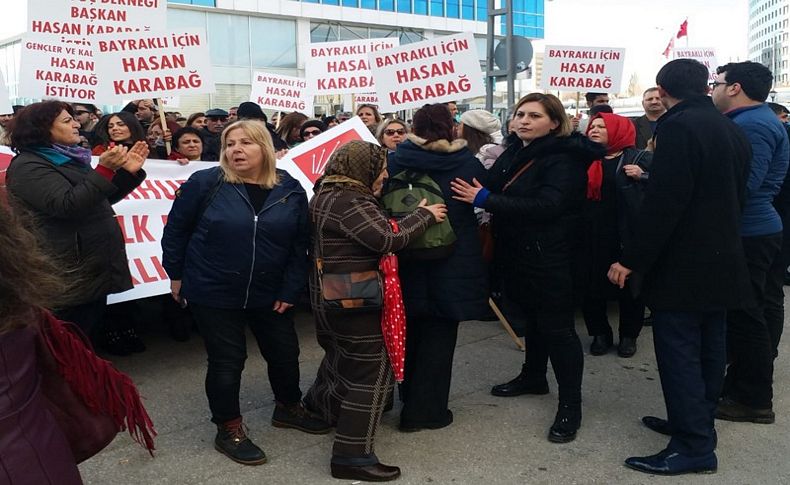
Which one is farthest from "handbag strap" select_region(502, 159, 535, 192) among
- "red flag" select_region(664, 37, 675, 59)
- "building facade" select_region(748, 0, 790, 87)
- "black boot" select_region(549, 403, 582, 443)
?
"building facade" select_region(748, 0, 790, 87)

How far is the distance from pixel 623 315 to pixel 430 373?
2129 mm

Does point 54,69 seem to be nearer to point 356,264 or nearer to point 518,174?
point 356,264

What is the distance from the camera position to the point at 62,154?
153 inches

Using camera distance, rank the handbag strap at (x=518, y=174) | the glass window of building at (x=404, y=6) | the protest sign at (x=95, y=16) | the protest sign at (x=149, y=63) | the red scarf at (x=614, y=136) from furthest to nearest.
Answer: the glass window of building at (x=404, y=6) → the protest sign at (x=95, y=16) → the protest sign at (x=149, y=63) → the red scarf at (x=614, y=136) → the handbag strap at (x=518, y=174)

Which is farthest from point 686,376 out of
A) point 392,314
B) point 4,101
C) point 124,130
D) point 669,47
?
point 669,47

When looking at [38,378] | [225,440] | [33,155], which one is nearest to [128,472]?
[225,440]

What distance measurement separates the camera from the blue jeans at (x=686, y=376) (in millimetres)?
3506

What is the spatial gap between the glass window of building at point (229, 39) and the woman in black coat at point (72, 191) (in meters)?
28.3

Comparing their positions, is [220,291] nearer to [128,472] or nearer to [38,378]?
[128,472]

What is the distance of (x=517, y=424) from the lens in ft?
13.8

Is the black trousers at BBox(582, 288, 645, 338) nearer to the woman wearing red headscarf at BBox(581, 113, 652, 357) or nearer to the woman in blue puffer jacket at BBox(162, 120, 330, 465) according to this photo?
the woman wearing red headscarf at BBox(581, 113, 652, 357)

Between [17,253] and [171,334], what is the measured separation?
4421mm

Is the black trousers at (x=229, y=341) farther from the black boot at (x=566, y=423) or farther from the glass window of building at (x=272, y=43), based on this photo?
the glass window of building at (x=272, y=43)

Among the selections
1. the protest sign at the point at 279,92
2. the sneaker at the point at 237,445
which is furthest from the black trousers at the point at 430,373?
the protest sign at the point at 279,92
